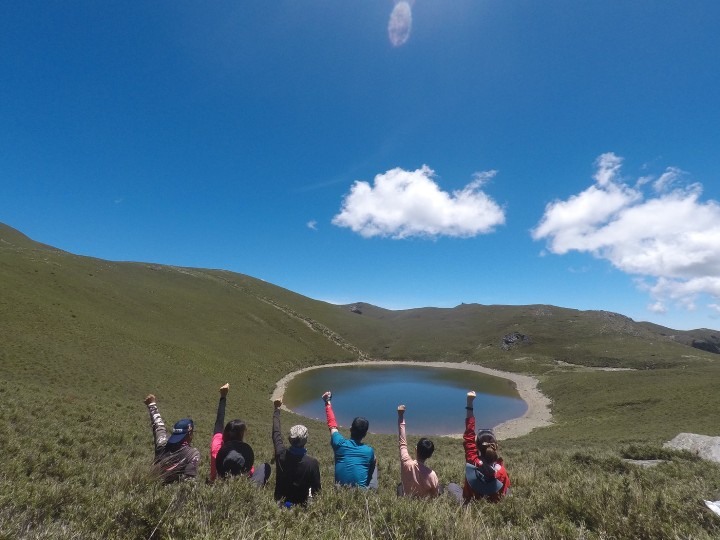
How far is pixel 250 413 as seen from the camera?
3112cm

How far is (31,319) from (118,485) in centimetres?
3949

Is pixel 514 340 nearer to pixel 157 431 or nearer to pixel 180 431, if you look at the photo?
pixel 157 431

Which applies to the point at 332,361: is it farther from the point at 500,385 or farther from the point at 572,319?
the point at 572,319

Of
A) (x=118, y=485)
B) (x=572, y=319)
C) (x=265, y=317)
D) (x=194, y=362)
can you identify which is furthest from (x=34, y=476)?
(x=572, y=319)

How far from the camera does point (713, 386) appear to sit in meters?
33.5

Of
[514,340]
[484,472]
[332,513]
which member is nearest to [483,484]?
[484,472]

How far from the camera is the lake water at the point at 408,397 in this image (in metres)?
36.1

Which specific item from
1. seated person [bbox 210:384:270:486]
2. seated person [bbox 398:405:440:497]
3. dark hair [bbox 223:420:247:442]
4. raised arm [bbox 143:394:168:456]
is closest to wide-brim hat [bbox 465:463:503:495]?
seated person [bbox 398:405:440:497]

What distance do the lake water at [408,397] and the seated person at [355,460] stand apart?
29399 mm

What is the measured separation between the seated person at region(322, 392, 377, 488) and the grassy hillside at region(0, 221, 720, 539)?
1.40 feet

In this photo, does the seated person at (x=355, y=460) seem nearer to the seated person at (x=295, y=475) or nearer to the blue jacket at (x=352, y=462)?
the blue jacket at (x=352, y=462)

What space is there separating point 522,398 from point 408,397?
57.0 ft

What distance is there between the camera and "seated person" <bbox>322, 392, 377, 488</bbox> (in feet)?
17.5

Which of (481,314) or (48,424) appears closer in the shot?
(48,424)
